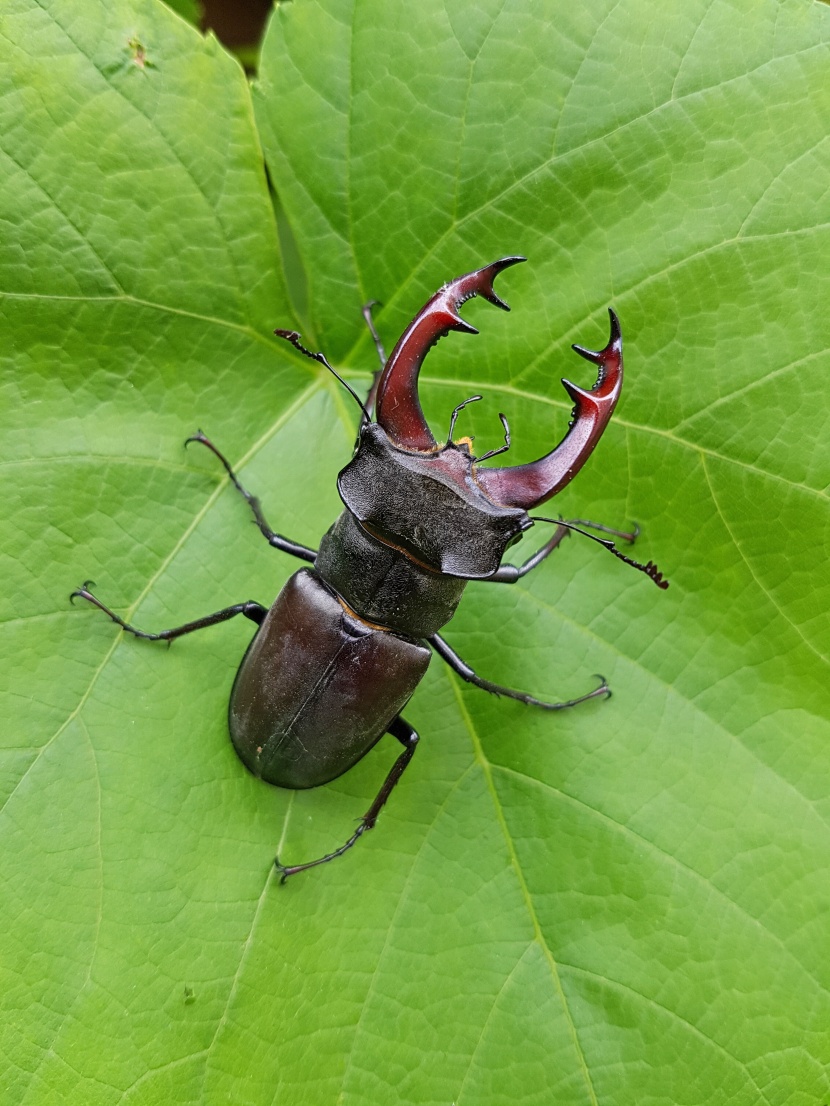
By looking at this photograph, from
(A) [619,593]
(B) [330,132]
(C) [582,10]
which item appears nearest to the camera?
(C) [582,10]

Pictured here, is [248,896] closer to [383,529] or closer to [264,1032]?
[264,1032]

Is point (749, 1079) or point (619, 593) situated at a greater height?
point (619, 593)

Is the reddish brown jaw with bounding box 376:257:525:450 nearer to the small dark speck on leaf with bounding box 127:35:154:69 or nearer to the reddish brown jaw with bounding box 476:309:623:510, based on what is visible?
the reddish brown jaw with bounding box 476:309:623:510

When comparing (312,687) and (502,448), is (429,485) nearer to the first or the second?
(502,448)

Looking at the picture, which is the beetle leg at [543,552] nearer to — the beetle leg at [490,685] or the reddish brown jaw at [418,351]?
the beetle leg at [490,685]

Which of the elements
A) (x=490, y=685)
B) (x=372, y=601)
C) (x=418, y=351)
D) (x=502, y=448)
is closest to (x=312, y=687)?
(x=372, y=601)

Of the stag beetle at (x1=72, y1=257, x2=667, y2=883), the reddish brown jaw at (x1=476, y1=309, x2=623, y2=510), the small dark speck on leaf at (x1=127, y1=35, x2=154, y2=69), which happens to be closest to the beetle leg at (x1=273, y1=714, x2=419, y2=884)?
the stag beetle at (x1=72, y1=257, x2=667, y2=883)

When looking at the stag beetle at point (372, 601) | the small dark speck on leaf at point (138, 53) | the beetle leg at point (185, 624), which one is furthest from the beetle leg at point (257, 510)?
the small dark speck on leaf at point (138, 53)

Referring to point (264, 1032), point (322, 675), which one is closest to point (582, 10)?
point (322, 675)
